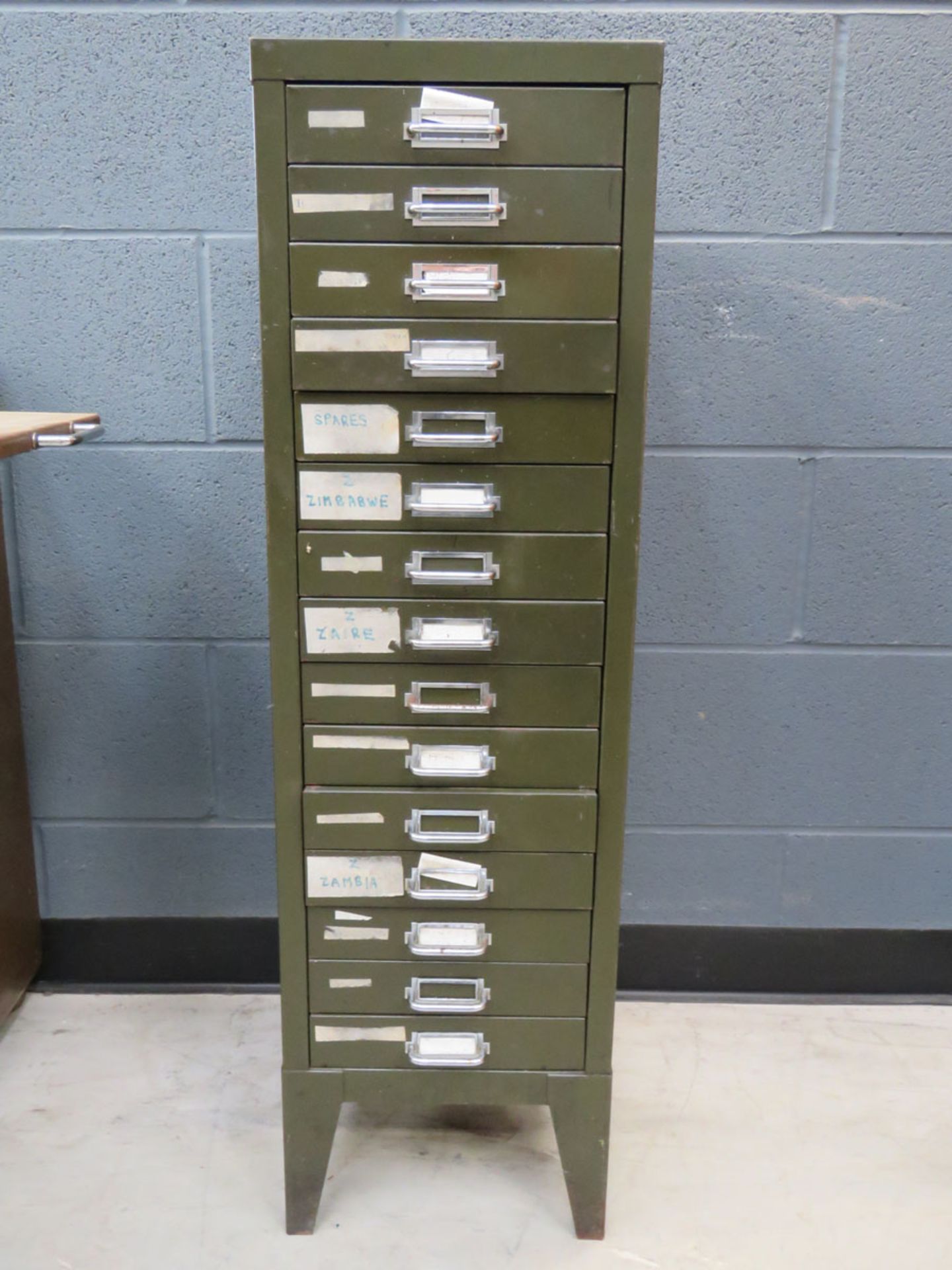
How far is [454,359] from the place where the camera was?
1.13 meters

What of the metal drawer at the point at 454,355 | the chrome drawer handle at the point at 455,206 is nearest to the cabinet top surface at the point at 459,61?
the chrome drawer handle at the point at 455,206

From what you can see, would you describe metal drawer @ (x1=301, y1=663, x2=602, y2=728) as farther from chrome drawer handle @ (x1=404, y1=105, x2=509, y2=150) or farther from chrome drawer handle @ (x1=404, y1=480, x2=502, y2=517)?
chrome drawer handle @ (x1=404, y1=105, x2=509, y2=150)

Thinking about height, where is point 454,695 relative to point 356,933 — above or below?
above

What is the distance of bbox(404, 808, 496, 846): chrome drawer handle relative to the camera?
1.25m

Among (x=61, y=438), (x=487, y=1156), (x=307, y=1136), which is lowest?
(x=487, y=1156)

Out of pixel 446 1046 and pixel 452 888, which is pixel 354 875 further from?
pixel 446 1046

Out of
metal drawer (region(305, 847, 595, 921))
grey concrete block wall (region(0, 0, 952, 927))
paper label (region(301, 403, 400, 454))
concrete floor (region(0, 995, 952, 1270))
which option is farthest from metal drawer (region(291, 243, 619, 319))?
concrete floor (region(0, 995, 952, 1270))

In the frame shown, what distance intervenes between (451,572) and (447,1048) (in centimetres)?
61

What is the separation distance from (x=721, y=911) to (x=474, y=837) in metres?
0.78

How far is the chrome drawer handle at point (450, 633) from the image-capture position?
120cm

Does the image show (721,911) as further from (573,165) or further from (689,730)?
(573,165)

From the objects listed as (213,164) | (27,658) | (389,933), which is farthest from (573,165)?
(27,658)

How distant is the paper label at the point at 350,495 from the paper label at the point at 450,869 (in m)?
0.43

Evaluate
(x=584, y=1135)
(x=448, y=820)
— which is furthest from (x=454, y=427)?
(x=584, y=1135)
